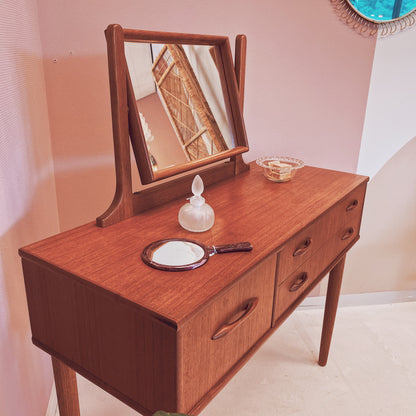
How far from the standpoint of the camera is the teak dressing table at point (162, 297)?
77 cm

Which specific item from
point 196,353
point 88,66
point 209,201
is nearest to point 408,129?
point 209,201

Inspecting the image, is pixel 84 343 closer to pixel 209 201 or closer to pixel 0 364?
pixel 0 364

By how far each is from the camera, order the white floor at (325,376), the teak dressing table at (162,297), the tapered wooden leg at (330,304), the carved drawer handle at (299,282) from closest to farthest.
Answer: the teak dressing table at (162,297) → the carved drawer handle at (299,282) → the white floor at (325,376) → the tapered wooden leg at (330,304)

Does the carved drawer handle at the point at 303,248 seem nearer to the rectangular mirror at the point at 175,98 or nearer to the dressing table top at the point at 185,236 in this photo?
the dressing table top at the point at 185,236

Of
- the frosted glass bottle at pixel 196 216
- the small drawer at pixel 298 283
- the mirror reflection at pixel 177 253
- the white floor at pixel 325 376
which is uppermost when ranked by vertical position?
the frosted glass bottle at pixel 196 216

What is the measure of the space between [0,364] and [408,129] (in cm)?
186

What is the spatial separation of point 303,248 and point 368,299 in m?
1.36

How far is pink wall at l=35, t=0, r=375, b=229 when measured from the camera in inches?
53.7

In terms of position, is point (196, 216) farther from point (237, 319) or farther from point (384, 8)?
point (384, 8)

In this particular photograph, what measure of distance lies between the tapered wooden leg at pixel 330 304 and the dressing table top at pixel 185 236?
1.51 ft

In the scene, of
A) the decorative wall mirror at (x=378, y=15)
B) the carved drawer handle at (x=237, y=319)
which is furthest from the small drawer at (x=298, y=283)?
the decorative wall mirror at (x=378, y=15)

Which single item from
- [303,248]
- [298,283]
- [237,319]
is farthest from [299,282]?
[237,319]

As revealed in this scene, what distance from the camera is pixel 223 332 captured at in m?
0.83

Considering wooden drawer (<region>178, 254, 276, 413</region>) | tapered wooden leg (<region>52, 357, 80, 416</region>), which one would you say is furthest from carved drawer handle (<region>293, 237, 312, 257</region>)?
tapered wooden leg (<region>52, 357, 80, 416</region>)
